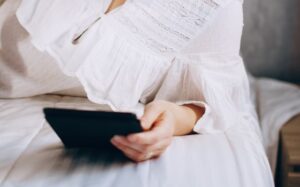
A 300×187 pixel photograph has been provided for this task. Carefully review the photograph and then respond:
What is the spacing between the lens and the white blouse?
767mm

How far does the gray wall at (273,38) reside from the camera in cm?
152

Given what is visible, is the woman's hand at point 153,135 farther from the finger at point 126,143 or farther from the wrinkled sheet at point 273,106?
the wrinkled sheet at point 273,106

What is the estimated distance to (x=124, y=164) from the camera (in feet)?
2.03

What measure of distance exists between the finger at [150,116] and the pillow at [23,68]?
A: 9.1 inches

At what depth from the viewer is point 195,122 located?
2.54 ft

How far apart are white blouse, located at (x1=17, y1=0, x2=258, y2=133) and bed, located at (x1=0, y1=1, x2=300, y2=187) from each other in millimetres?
67

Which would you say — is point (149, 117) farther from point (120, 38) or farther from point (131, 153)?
point (120, 38)

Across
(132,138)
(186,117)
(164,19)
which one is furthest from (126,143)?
(164,19)

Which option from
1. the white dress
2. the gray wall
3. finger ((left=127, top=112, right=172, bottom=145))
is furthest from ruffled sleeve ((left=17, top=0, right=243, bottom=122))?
the gray wall

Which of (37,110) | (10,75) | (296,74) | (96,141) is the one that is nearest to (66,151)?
(96,141)

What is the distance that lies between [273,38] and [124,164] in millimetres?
1080

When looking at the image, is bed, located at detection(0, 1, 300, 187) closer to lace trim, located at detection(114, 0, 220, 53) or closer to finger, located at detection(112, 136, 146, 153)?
finger, located at detection(112, 136, 146, 153)

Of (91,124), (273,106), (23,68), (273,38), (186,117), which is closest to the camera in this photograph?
(91,124)

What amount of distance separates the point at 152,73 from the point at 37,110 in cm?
22
